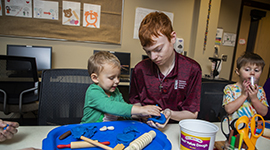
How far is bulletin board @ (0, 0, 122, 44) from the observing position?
2.44m

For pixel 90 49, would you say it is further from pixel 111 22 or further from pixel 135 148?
pixel 135 148

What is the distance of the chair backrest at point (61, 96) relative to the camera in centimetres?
102

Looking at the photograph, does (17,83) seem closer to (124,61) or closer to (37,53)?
(37,53)

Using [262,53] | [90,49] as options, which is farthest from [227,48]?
[90,49]

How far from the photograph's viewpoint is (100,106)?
0.82 meters

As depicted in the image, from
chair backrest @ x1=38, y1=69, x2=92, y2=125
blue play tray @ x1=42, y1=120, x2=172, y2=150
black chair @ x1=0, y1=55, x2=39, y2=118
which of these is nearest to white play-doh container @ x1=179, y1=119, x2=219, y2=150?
blue play tray @ x1=42, y1=120, x2=172, y2=150

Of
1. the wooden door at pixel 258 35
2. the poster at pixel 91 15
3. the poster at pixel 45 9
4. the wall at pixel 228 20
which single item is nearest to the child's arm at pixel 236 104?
the poster at pixel 91 15

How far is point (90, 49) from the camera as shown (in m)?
2.81

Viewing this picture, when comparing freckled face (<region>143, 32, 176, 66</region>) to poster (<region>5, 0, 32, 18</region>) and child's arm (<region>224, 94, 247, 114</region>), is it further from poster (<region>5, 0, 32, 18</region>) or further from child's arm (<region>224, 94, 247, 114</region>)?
poster (<region>5, 0, 32, 18</region>)

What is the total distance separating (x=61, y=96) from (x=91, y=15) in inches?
78.7

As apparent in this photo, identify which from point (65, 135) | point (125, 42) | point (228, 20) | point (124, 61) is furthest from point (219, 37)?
point (65, 135)

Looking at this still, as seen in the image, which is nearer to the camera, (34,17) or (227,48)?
(34,17)

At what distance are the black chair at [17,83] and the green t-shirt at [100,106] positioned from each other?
126cm

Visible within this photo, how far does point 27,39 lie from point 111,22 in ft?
4.46
